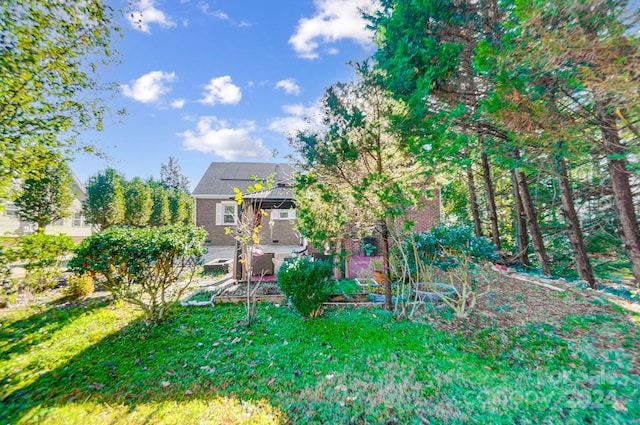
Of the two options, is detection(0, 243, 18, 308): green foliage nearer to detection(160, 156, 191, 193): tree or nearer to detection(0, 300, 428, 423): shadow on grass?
detection(0, 300, 428, 423): shadow on grass

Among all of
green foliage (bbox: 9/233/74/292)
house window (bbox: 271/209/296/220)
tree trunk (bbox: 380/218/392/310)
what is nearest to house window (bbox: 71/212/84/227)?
house window (bbox: 271/209/296/220)

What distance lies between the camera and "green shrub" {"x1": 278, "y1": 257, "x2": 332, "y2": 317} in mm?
4590

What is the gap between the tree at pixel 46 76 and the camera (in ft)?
10.7

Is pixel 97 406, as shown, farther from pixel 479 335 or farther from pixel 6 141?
pixel 479 335

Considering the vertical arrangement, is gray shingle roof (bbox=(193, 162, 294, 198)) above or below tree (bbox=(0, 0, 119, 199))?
above

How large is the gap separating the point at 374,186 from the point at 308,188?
1.24 metres

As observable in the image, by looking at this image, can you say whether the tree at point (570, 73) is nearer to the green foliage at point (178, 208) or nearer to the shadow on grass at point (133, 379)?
the shadow on grass at point (133, 379)

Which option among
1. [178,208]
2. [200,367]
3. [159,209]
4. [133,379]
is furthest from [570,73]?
[178,208]

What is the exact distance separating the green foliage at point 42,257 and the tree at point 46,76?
2.27 m

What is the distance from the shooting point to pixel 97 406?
2.55 meters

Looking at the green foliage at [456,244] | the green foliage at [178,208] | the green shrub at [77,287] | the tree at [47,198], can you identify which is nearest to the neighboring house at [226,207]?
the tree at [47,198]

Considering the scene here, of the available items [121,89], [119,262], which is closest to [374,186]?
[119,262]

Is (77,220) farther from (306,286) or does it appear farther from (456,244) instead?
(456,244)

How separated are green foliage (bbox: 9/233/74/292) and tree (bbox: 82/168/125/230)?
930 cm
